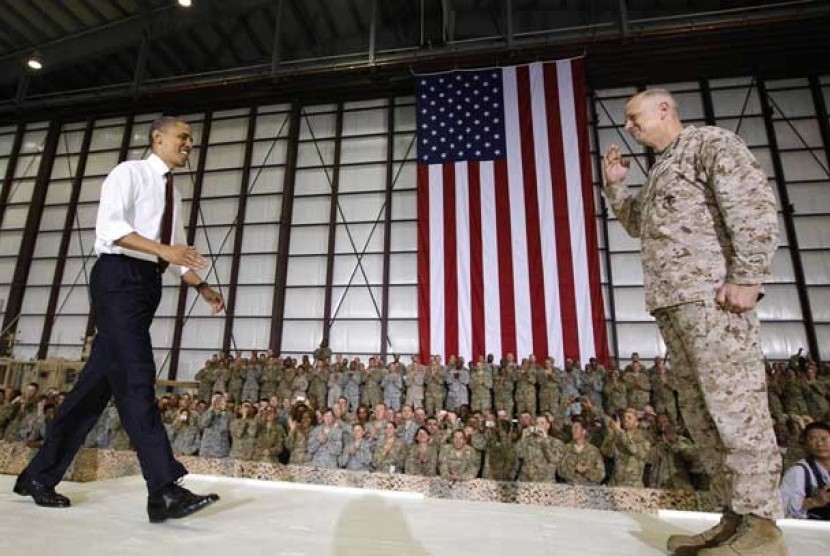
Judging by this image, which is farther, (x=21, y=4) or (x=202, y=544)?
(x=21, y=4)

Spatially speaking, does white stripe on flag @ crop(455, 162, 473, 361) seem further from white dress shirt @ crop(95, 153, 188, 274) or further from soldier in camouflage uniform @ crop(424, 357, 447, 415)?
white dress shirt @ crop(95, 153, 188, 274)

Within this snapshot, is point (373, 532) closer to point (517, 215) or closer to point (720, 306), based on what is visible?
point (720, 306)

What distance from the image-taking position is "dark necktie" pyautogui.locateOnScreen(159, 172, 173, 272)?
154 cm

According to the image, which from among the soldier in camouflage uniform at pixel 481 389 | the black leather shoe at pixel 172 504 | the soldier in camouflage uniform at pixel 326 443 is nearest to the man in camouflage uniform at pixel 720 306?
the black leather shoe at pixel 172 504

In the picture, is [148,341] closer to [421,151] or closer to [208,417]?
[208,417]

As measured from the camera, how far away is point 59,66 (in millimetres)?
11711

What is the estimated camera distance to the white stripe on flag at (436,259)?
343 inches

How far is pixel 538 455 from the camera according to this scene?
16.1 ft

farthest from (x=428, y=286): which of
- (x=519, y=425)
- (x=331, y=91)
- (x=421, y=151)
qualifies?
(x=331, y=91)

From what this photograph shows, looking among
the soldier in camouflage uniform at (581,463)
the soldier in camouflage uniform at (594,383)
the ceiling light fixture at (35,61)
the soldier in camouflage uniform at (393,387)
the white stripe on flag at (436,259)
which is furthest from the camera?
the ceiling light fixture at (35,61)

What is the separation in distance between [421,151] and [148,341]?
8488mm

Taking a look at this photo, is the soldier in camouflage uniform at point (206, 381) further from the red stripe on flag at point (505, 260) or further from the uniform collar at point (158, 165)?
the uniform collar at point (158, 165)

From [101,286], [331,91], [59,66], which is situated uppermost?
[59,66]

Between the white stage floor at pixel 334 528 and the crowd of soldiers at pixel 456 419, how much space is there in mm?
2780
